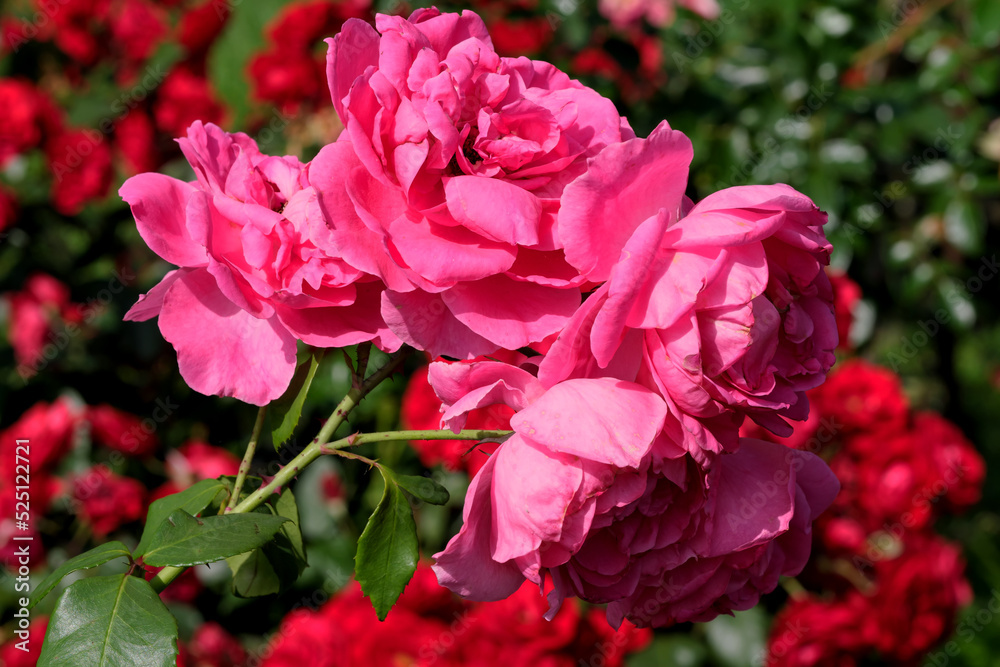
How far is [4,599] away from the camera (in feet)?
5.77

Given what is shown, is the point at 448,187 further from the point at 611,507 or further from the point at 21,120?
the point at 21,120

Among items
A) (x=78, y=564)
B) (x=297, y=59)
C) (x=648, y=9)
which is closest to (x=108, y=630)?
(x=78, y=564)

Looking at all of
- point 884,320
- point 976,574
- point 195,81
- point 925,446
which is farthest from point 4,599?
Result: point 976,574

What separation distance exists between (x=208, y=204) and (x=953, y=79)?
77.3 inches

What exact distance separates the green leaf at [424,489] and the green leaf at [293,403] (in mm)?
99

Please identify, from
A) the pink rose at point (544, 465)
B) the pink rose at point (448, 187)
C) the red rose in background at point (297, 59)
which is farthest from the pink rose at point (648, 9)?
the pink rose at point (544, 465)

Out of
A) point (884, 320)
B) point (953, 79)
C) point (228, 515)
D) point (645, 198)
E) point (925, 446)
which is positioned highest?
point (645, 198)

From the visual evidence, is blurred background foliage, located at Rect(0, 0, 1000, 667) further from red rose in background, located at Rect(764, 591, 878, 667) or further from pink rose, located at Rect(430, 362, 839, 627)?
pink rose, located at Rect(430, 362, 839, 627)

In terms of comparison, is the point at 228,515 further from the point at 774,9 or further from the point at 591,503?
the point at 774,9

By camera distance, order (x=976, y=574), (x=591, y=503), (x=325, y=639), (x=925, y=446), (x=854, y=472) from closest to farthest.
Result: (x=591, y=503), (x=325, y=639), (x=854, y=472), (x=925, y=446), (x=976, y=574)

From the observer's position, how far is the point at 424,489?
2.11 feet

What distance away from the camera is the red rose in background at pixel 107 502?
1657mm

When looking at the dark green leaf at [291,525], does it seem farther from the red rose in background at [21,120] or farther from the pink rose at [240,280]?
the red rose in background at [21,120]

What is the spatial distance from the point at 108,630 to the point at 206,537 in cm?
9
